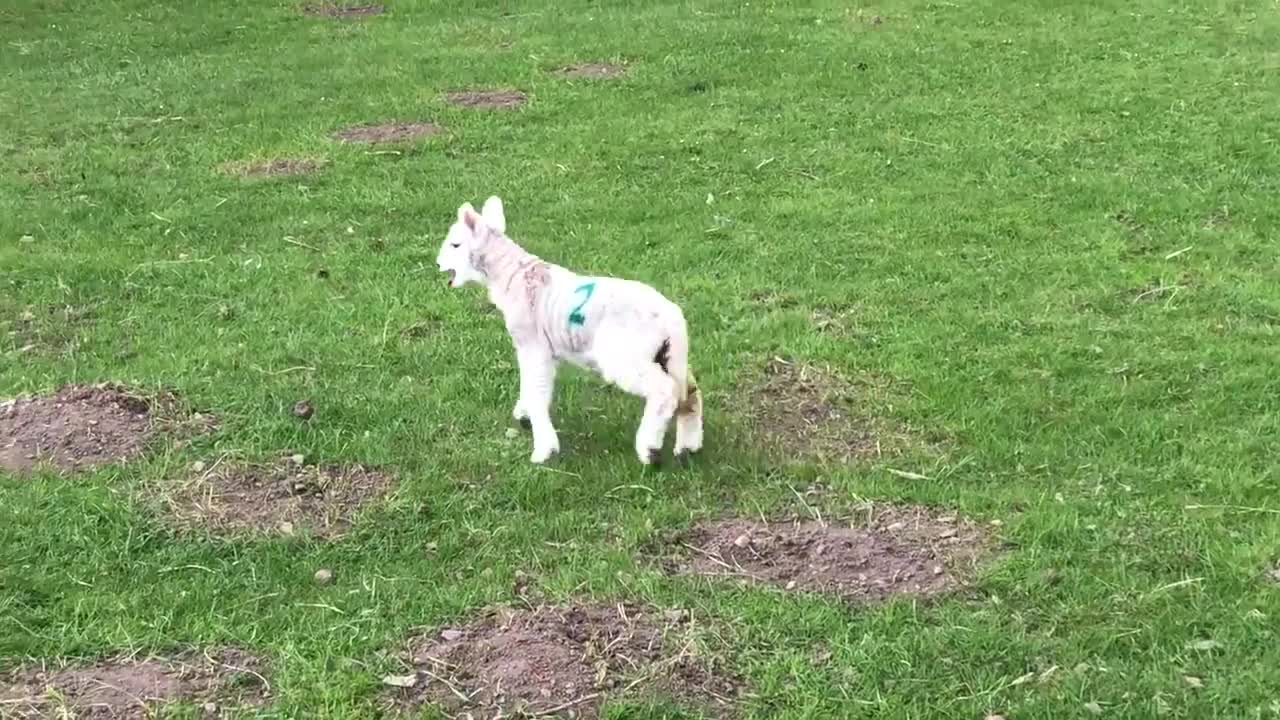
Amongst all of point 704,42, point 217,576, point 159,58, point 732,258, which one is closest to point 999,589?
point 217,576

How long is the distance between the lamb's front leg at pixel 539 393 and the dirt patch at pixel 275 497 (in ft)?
2.50

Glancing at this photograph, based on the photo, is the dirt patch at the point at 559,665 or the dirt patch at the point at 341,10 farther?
the dirt patch at the point at 341,10

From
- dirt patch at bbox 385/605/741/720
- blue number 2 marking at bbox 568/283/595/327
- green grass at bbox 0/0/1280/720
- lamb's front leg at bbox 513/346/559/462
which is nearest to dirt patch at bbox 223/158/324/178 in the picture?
green grass at bbox 0/0/1280/720

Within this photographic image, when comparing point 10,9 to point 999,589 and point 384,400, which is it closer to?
point 384,400

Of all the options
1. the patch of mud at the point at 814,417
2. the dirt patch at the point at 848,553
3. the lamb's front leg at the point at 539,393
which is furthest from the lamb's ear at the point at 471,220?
the dirt patch at the point at 848,553

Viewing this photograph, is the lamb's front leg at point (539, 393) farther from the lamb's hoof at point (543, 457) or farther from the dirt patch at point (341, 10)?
the dirt patch at point (341, 10)

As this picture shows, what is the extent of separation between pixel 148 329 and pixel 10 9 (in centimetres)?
1395

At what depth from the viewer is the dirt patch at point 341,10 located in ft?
62.8

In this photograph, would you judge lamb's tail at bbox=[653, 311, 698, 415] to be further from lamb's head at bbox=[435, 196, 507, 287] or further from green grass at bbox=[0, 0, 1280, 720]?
lamb's head at bbox=[435, 196, 507, 287]

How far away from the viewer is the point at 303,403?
7043 mm

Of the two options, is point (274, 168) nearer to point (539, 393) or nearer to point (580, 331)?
point (539, 393)

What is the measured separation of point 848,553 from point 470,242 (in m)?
2.43

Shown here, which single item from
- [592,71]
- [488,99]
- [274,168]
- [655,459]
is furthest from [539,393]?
[592,71]

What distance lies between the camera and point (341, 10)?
19.5 meters
